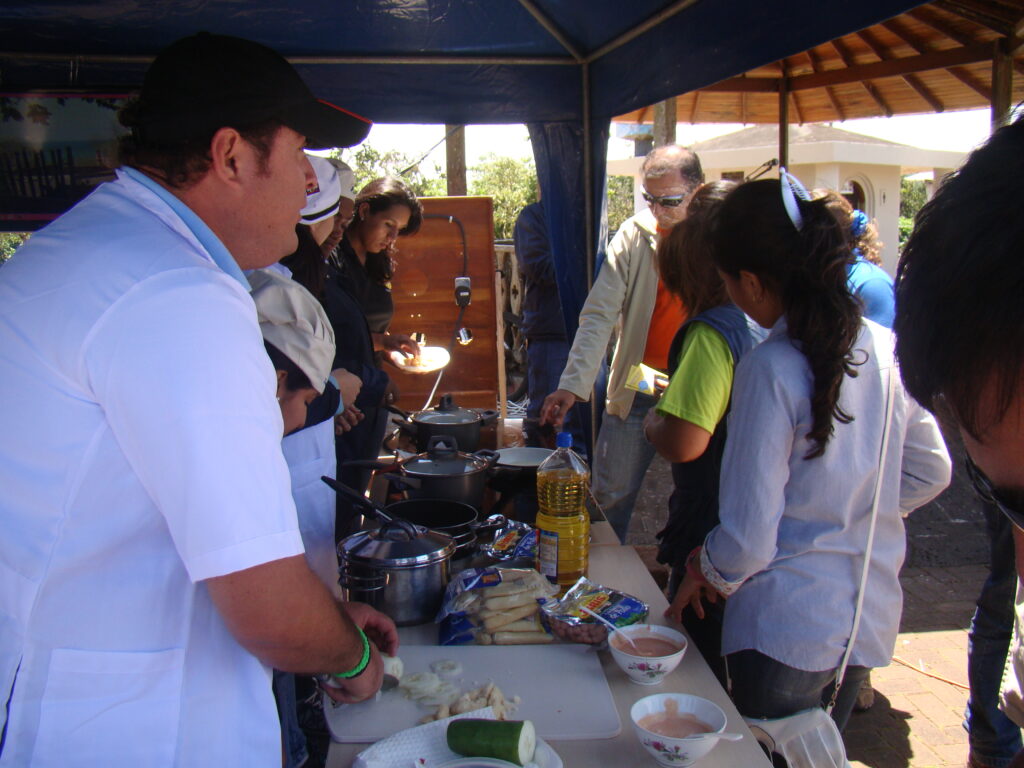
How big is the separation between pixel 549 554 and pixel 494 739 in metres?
0.70

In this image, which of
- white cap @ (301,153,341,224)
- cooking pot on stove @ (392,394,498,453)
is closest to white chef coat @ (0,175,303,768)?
white cap @ (301,153,341,224)

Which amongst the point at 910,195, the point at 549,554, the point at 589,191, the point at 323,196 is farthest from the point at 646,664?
the point at 910,195

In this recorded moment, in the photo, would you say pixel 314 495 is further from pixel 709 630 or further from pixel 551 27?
pixel 551 27

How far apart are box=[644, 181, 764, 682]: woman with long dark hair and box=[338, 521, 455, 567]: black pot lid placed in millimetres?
550

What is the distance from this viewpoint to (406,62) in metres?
3.36

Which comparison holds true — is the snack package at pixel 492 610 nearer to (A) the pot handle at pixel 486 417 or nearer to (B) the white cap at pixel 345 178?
(A) the pot handle at pixel 486 417

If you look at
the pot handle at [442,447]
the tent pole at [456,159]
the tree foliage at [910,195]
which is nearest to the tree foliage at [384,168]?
the tent pole at [456,159]

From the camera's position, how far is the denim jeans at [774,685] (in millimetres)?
1548

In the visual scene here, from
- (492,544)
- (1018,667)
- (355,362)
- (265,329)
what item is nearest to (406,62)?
(355,362)

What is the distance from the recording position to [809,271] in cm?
156

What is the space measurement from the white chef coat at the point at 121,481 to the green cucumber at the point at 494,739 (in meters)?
0.38

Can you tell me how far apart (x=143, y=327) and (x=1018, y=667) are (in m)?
1.39

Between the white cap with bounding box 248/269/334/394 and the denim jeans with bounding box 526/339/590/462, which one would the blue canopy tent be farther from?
the white cap with bounding box 248/269/334/394

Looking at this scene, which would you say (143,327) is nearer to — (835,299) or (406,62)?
(835,299)
